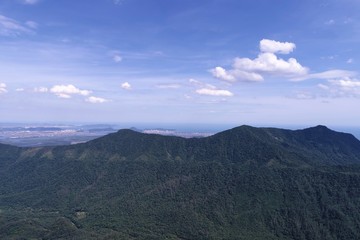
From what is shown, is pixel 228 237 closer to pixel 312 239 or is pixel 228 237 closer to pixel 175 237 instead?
pixel 175 237

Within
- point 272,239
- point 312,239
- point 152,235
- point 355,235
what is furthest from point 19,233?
point 355,235

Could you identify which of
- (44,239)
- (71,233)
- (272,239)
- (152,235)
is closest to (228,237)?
(272,239)

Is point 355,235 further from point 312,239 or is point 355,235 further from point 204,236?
point 204,236

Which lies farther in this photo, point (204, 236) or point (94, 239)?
point (204, 236)

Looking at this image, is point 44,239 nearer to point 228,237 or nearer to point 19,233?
point 19,233

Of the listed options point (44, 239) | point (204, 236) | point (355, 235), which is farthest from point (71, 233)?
point (355, 235)

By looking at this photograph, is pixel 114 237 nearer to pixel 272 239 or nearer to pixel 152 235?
pixel 152 235
